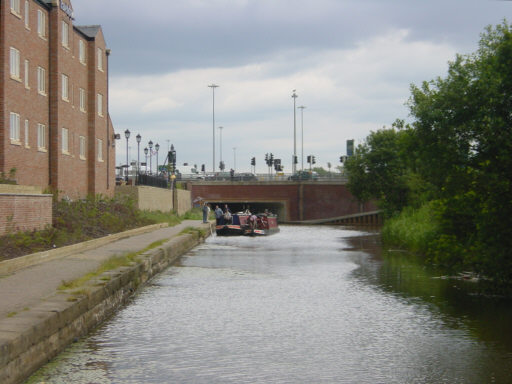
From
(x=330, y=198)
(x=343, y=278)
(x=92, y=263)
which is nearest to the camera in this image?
(x=92, y=263)

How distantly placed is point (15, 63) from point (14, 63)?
3.8 inches

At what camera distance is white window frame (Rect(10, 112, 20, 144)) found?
30.1 meters

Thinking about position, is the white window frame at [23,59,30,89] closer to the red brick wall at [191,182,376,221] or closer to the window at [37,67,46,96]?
the window at [37,67,46,96]

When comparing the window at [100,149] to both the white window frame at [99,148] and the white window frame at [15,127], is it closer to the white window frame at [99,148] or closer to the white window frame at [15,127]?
the white window frame at [99,148]

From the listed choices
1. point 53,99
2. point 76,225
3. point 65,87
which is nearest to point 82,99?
point 65,87

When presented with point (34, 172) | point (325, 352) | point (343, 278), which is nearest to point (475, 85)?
point (343, 278)

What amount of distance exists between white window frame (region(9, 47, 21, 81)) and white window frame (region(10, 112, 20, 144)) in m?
1.60

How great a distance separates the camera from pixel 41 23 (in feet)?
112

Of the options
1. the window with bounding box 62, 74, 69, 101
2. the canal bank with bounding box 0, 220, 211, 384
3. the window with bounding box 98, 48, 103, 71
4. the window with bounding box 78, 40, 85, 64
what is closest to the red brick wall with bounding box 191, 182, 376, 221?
the window with bounding box 98, 48, 103, 71

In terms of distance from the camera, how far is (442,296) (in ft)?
49.9

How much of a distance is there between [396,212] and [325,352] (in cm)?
3959

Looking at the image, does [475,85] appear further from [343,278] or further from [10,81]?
[10,81]

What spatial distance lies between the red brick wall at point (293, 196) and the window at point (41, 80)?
50.4m

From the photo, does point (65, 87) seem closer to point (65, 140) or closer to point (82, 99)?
point (65, 140)
